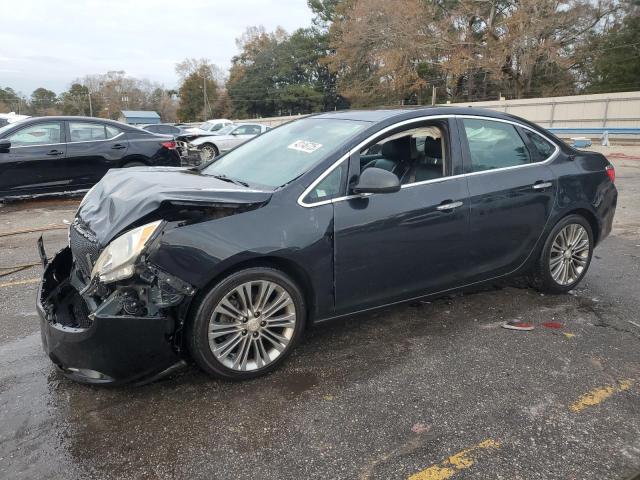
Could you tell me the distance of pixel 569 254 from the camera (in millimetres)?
4477

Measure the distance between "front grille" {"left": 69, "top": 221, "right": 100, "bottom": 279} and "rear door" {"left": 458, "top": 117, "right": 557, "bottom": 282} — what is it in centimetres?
257

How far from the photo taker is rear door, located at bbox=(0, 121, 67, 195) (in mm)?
8156

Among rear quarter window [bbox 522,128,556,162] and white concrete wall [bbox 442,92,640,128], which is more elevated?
white concrete wall [bbox 442,92,640,128]

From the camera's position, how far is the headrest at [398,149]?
13.1ft

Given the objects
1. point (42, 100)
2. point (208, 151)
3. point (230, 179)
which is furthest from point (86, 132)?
point (42, 100)

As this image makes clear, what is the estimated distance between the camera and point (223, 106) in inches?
3147

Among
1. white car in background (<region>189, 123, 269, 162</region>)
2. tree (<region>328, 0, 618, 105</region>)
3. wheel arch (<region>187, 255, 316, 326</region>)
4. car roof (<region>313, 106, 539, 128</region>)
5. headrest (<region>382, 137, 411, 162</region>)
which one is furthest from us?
tree (<region>328, 0, 618, 105</region>)

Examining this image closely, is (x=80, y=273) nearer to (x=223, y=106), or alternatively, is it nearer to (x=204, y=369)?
(x=204, y=369)

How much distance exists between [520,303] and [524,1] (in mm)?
34249

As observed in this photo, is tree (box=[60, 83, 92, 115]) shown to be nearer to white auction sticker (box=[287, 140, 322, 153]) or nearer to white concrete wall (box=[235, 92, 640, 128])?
white concrete wall (box=[235, 92, 640, 128])

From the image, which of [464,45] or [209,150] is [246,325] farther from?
[464,45]

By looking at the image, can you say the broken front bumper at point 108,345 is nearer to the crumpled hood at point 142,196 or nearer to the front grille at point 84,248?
the front grille at point 84,248

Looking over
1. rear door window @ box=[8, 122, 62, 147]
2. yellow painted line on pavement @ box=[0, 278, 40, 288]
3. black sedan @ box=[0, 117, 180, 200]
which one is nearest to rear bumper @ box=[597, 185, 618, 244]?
yellow painted line on pavement @ box=[0, 278, 40, 288]

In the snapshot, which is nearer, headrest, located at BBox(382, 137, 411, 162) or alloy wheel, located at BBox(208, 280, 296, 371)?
alloy wheel, located at BBox(208, 280, 296, 371)
